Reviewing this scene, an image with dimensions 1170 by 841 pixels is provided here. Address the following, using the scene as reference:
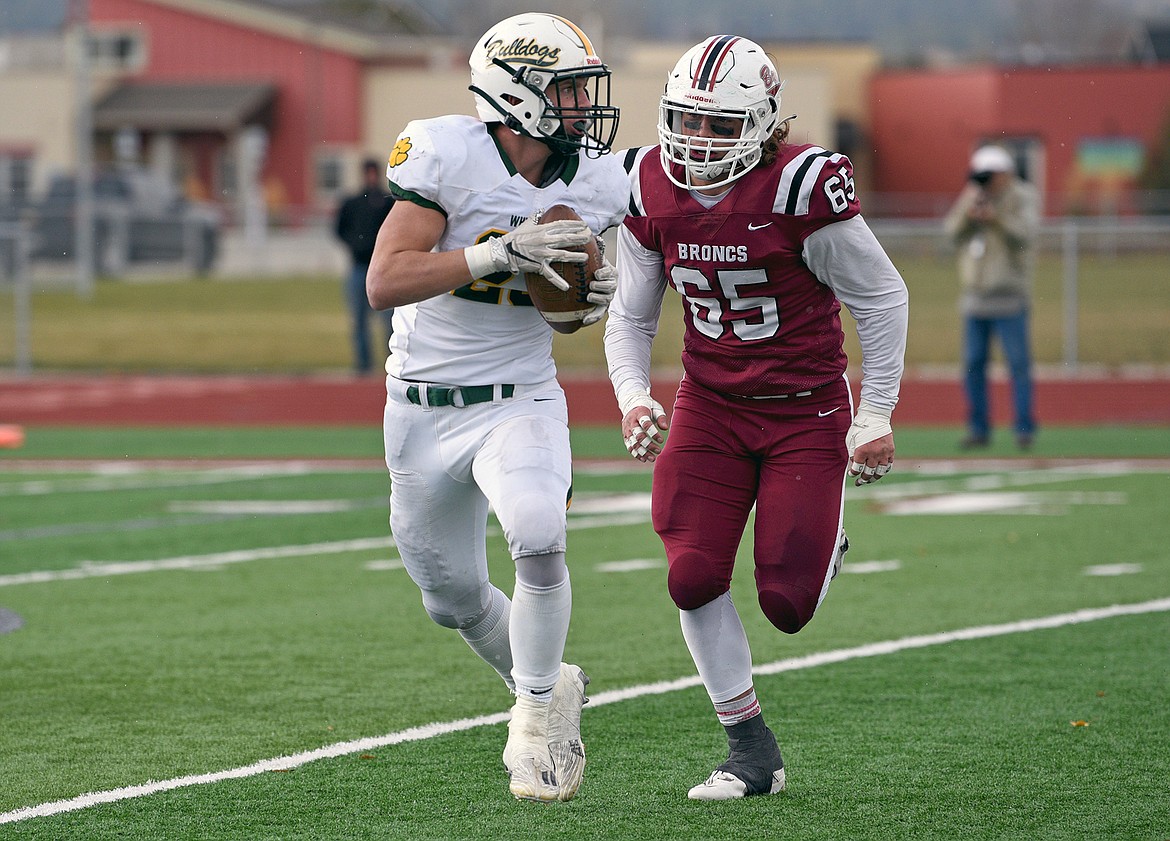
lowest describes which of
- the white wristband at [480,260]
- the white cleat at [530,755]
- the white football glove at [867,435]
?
the white cleat at [530,755]

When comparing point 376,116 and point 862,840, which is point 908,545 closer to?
point 862,840

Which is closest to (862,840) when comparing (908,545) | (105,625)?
(105,625)

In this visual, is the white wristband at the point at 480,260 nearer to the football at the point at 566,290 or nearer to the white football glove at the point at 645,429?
the football at the point at 566,290

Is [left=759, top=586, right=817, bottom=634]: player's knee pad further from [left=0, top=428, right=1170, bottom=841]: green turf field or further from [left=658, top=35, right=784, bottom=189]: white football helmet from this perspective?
[left=658, top=35, right=784, bottom=189]: white football helmet

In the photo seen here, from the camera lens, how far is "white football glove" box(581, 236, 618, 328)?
459 cm

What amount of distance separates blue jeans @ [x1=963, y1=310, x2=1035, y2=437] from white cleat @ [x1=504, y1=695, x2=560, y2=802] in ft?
27.0

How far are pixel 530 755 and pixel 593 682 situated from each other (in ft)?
4.70

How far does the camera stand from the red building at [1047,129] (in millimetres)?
42781

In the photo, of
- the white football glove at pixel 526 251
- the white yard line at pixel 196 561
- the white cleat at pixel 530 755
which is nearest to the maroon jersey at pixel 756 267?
the white football glove at pixel 526 251

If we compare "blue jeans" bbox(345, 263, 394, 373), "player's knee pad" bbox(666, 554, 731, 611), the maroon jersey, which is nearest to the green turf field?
"player's knee pad" bbox(666, 554, 731, 611)

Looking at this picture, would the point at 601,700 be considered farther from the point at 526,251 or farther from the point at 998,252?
the point at 998,252

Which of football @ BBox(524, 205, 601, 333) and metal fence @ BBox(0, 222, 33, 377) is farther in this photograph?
metal fence @ BBox(0, 222, 33, 377)

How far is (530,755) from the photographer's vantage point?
439 cm

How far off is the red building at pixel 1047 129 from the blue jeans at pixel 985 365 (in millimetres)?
28858
